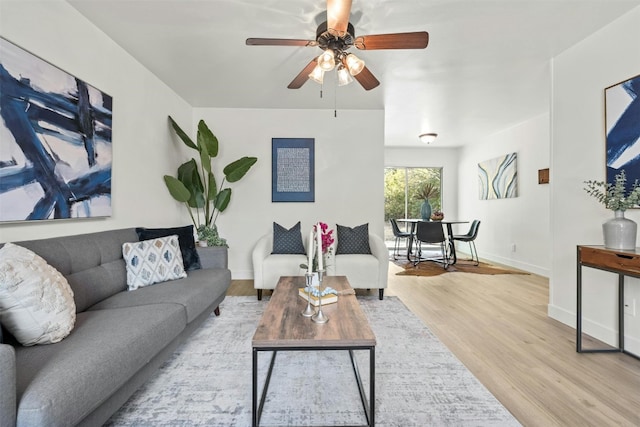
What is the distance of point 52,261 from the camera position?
1.72 m

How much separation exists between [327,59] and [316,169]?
2.39 metres

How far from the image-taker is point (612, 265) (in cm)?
203

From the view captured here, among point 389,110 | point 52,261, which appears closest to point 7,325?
point 52,261

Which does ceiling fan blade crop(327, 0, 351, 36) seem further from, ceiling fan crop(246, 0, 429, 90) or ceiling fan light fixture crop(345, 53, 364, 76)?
ceiling fan light fixture crop(345, 53, 364, 76)

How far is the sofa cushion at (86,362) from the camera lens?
980 millimetres

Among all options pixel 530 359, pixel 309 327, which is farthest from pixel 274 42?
pixel 530 359

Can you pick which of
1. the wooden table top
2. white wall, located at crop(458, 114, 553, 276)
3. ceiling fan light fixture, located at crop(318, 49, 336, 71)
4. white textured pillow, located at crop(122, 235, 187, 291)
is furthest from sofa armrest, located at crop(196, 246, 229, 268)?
white wall, located at crop(458, 114, 553, 276)

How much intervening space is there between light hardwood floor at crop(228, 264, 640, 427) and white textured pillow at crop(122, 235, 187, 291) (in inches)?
54.9

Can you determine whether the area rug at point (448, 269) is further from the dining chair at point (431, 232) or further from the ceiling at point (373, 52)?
the ceiling at point (373, 52)

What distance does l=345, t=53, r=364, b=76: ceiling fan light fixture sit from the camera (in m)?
2.16

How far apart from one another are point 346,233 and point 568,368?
7.99ft

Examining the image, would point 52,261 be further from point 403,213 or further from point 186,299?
point 403,213

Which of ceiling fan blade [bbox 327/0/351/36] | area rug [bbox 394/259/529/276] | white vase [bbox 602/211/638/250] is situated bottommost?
area rug [bbox 394/259/529/276]

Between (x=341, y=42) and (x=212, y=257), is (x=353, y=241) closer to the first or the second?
(x=212, y=257)
